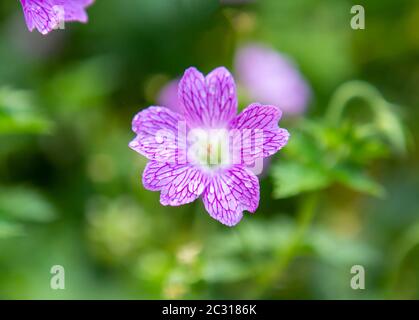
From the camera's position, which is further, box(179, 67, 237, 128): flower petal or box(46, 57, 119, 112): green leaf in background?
box(46, 57, 119, 112): green leaf in background

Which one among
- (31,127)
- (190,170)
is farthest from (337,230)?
(31,127)

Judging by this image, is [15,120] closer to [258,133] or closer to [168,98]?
[258,133]

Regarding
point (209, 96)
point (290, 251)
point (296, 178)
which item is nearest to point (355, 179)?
point (296, 178)

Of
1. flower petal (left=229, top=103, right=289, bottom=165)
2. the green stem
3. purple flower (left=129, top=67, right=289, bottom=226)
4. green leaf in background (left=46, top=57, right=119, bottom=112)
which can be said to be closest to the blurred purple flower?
green leaf in background (left=46, top=57, right=119, bottom=112)

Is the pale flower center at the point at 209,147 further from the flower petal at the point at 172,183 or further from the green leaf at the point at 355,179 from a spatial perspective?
the green leaf at the point at 355,179

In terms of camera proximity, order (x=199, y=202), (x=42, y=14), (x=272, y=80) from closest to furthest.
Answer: (x=42, y=14)
(x=199, y=202)
(x=272, y=80)

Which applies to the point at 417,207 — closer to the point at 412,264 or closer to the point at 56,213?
the point at 412,264

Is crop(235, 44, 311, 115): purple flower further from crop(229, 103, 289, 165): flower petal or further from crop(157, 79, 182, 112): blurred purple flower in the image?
crop(229, 103, 289, 165): flower petal
